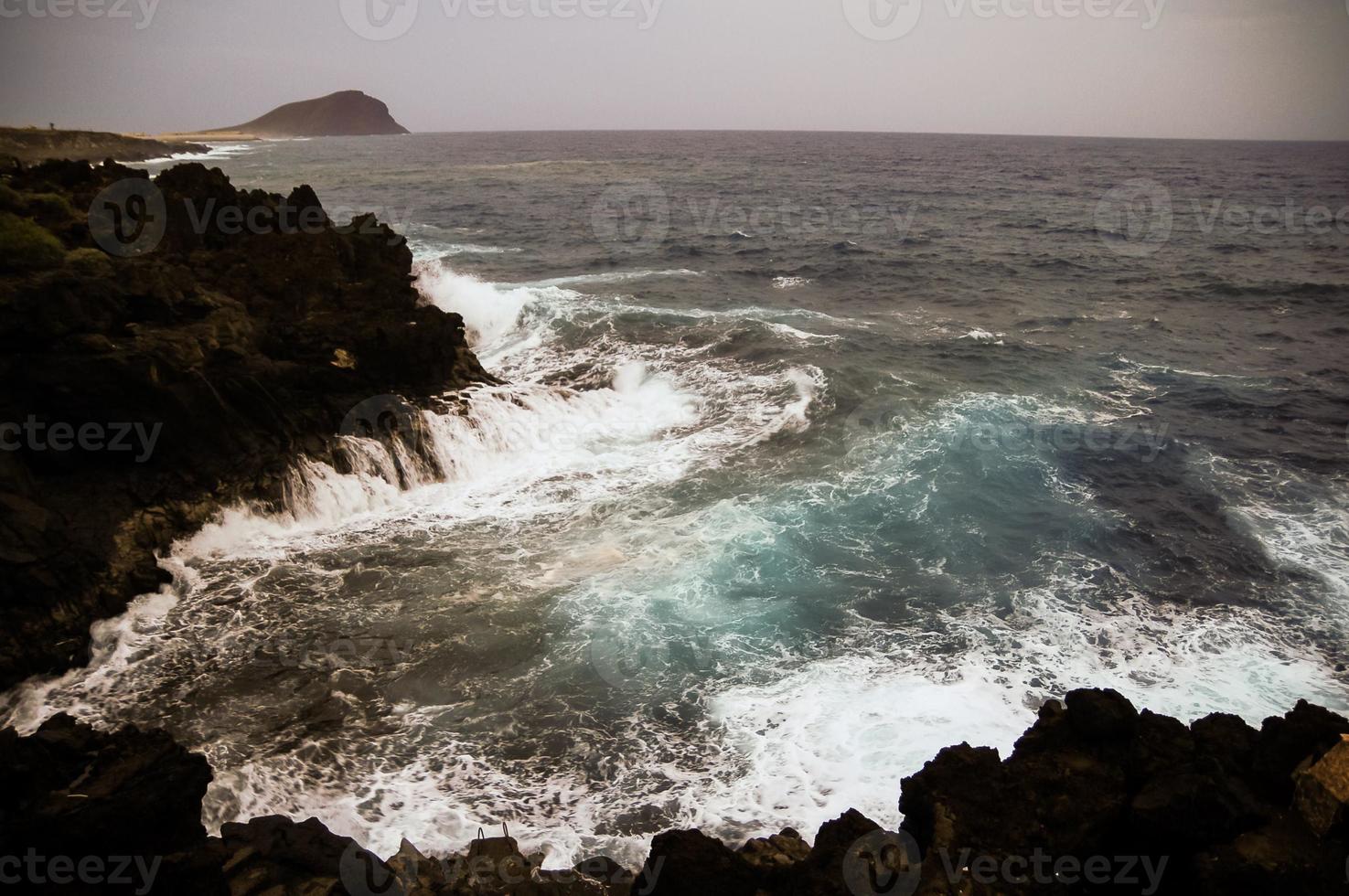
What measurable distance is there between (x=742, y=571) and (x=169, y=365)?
37.6ft

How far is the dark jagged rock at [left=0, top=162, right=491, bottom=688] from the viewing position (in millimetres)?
12234

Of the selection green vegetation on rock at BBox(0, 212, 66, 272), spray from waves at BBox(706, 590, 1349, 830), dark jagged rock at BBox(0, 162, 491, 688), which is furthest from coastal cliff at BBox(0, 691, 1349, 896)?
green vegetation on rock at BBox(0, 212, 66, 272)

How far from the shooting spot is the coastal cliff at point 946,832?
6.70 meters

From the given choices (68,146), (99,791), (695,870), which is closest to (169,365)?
(99,791)

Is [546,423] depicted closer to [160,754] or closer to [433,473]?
[433,473]

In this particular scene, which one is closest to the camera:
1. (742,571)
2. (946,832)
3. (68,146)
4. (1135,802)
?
(1135,802)

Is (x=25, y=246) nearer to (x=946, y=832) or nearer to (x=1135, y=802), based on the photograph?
(x=946, y=832)

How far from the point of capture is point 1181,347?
92.1 feet

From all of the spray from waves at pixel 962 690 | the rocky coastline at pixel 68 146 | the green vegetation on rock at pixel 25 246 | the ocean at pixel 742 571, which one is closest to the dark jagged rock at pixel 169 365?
the green vegetation on rock at pixel 25 246

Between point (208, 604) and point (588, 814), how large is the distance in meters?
7.98

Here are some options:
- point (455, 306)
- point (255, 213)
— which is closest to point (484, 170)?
point (455, 306)

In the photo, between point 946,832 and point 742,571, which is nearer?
point 946,832

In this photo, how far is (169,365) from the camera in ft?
47.7

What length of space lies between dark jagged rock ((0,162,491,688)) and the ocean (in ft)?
2.66
